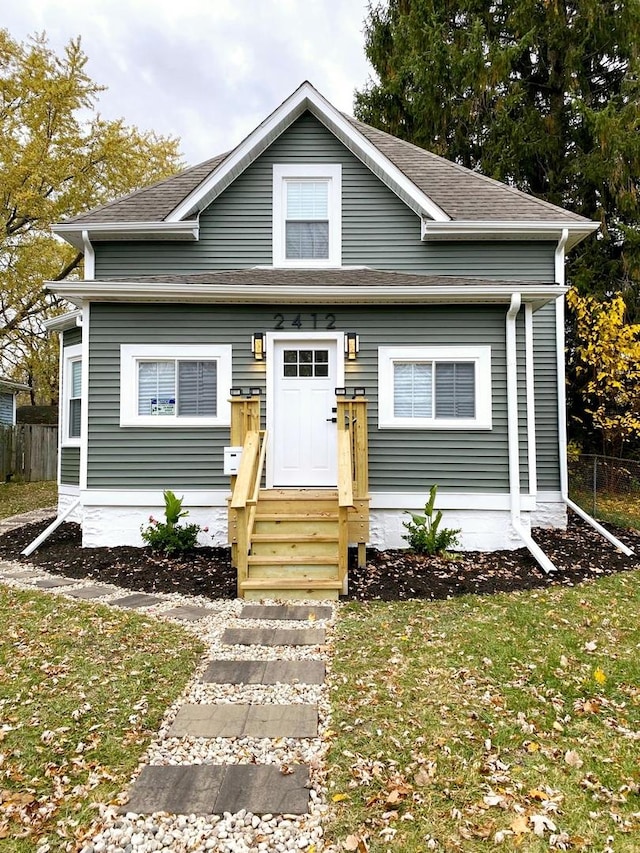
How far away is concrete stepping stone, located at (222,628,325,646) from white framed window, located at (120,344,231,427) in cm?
350

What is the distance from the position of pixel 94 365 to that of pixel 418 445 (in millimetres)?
4643

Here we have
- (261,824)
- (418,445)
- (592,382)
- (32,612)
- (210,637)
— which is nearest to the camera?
(261,824)

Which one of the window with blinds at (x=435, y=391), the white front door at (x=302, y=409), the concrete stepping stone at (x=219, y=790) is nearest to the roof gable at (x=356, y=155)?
the window with blinds at (x=435, y=391)

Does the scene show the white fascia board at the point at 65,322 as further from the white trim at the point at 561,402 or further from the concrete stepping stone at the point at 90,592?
the white trim at the point at 561,402

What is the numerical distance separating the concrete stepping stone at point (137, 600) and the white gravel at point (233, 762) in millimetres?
1154

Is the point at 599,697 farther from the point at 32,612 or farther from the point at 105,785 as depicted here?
the point at 32,612

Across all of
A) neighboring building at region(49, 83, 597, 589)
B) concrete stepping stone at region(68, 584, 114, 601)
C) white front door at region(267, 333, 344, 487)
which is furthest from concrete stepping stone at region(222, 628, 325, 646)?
white front door at region(267, 333, 344, 487)

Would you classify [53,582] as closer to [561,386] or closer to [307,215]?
[307,215]

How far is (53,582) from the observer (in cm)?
607

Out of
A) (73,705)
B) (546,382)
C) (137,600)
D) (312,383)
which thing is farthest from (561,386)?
(73,705)

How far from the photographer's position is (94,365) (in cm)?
745

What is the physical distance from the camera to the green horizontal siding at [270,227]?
8398 mm

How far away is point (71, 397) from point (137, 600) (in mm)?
4797

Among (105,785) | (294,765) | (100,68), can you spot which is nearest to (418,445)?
(294,765)
